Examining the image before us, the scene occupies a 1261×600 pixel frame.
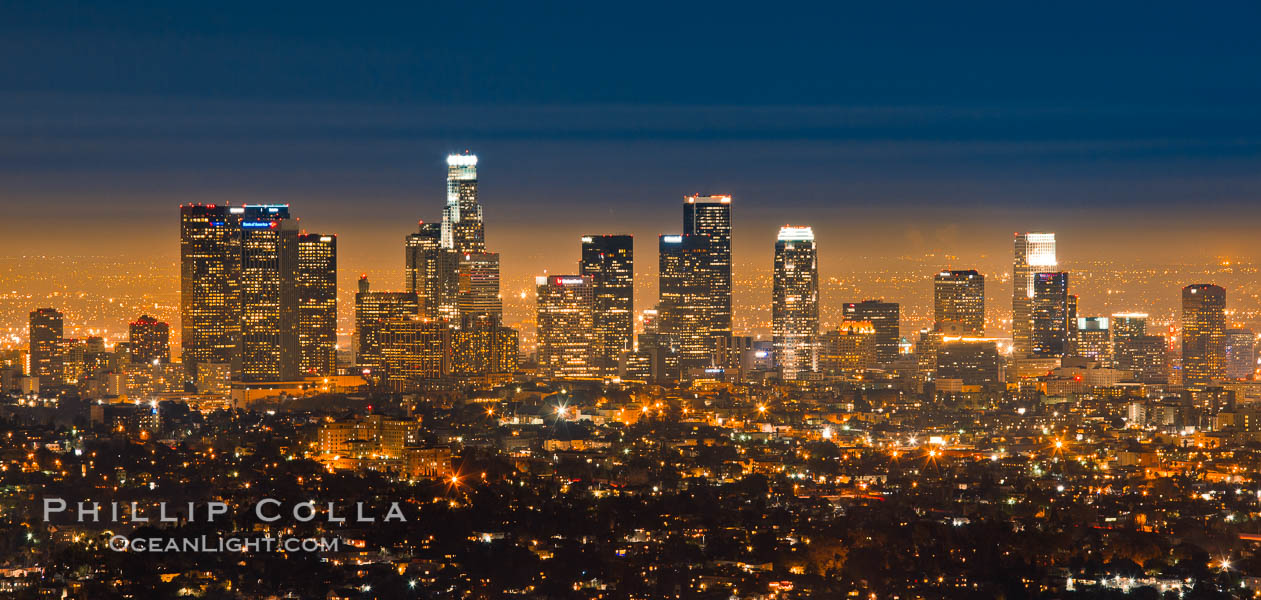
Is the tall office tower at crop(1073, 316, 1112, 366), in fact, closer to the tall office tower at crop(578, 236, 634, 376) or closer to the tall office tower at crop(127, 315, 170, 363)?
the tall office tower at crop(578, 236, 634, 376)

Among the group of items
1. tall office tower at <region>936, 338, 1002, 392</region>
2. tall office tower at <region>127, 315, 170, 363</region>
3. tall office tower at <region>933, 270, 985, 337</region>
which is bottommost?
tall office tower at <region>936, 338, 1002, 392</region>

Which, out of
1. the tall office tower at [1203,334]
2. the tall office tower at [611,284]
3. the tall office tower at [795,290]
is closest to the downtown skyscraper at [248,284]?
the tall office tower at [611,284]

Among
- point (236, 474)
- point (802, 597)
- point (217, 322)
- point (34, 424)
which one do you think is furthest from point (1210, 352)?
point (802, 597)

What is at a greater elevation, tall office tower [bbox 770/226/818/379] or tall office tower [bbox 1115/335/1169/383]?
tall office tower [bbox 770/226/818/379]

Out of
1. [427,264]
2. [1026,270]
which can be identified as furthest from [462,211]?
[1026,270]

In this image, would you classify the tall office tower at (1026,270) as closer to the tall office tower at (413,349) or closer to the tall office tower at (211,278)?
the tall office tower at (413,349)

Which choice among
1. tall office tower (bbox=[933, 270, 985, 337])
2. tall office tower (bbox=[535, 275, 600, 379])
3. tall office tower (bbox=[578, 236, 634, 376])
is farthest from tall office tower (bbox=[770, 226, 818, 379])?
tall office tower (bbox=[535, 275, 600, 379])

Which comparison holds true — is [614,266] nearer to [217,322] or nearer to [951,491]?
[217,322]
